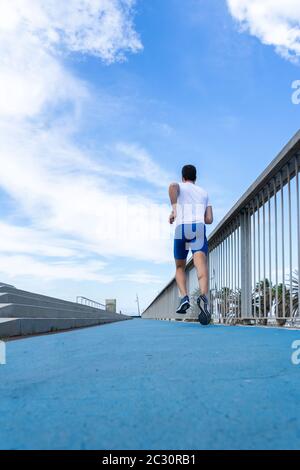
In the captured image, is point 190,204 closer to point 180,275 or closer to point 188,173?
point 188,173

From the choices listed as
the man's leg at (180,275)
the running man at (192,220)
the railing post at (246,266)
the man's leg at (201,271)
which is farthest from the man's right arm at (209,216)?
the railing post at (246,266)

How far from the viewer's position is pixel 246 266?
5703 millimetres

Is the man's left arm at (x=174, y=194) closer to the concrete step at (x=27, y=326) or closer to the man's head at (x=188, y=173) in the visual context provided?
the man's head at (x=188, y=173)

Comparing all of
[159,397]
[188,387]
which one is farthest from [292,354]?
[159,397]

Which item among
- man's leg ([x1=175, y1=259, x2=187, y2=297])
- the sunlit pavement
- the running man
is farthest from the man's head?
the sunlit pavement

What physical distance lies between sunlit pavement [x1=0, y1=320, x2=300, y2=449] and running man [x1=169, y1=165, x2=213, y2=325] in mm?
3033

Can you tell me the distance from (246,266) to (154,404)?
15.5ft

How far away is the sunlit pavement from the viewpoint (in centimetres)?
88

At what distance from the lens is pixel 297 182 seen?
3971mm

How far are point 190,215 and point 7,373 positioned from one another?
3.45 m

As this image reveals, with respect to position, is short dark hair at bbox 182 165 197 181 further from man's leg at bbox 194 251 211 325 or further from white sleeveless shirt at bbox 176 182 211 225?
man's leg at bbox 194 251 211 325

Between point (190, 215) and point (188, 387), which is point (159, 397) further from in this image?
point (190, 215)

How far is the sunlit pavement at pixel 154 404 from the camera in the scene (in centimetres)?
88

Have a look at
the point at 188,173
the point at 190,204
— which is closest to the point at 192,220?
the point at 190,204
